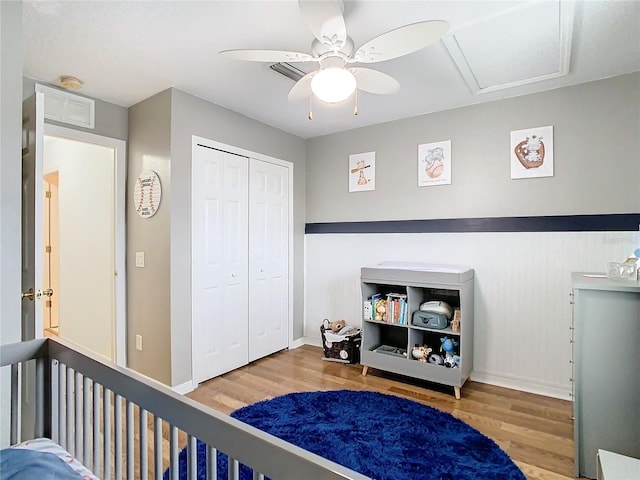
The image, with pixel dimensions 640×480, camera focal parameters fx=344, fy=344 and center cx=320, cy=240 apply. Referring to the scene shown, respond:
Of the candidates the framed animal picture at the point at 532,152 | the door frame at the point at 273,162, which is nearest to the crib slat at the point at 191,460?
the door frame at the point at 273,162

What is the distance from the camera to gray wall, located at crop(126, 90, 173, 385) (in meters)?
2.56

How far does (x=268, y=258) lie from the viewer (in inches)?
134

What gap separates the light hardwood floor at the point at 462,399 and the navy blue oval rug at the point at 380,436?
11 centimetres

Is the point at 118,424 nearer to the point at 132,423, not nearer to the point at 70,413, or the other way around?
the point at 132,423

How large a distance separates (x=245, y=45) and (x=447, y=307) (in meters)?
2.30

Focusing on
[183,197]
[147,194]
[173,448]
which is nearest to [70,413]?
[173,448]

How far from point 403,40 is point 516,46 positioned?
0.97 m

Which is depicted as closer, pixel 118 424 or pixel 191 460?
pixel 191 460

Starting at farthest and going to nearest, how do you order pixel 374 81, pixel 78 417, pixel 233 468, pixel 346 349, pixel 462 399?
pixel 346 349, pixel 462 399, pixel 374 81, pixel 78 417, pixel 233 468

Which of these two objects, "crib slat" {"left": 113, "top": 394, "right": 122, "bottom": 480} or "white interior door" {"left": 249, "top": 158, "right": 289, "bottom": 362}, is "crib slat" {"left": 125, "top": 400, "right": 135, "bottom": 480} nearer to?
"crib slat" {"left": 113, "top": 394, "right": 122, "bottom": 480}

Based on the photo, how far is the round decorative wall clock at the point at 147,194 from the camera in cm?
262

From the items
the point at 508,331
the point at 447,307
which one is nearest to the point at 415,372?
the point at 447,307

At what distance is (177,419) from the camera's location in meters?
0.86

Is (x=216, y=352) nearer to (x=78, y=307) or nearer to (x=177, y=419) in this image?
(x=78, y=307)
